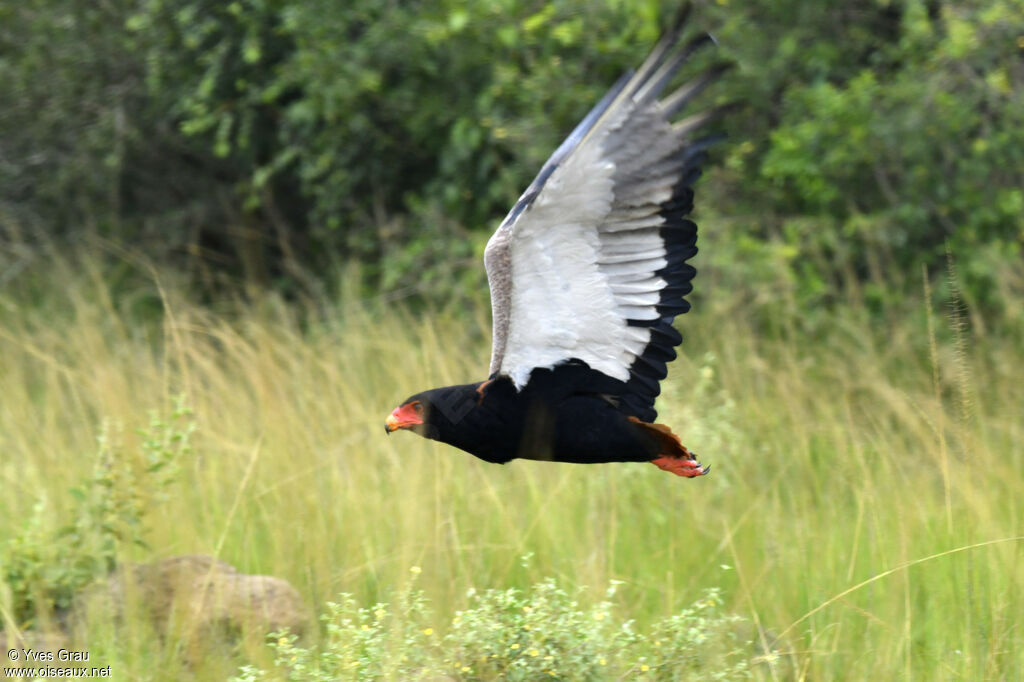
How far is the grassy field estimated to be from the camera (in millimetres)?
3707

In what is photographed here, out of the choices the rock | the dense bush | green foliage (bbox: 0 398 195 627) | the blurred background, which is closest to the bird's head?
the blurred background

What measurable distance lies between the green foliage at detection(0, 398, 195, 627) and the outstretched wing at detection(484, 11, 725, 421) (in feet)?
4.94

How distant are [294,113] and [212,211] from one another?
6.92ft

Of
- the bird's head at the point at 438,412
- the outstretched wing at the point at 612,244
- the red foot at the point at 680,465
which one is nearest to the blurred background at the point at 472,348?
the red foot at the point at 680,465

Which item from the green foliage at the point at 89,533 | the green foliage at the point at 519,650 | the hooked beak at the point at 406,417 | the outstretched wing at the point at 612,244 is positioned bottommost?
the green foliage at the point at 519,650

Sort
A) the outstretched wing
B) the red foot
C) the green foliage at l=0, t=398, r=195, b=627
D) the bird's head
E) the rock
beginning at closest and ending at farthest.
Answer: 1. the outstretched wing
2. the bird's head
3. the red foot
4. the rock
5. the green foliage at l=0, t=398, r=195, b=627

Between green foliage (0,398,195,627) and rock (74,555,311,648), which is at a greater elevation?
green foliage (0,398,195,627)

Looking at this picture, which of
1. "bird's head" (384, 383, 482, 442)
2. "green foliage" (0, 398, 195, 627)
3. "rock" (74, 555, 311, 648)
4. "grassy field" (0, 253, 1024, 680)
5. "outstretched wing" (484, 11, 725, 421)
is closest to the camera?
"outstretched wing" (484, 11, 725, 421)

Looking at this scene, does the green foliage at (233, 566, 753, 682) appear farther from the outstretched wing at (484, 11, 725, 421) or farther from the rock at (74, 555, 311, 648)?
the outstretched wing at (484, 11, 725, 421)

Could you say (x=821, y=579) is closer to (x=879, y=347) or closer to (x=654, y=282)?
(x=654, y=282)

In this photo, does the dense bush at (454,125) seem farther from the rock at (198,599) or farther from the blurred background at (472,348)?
the rock at (198,599)

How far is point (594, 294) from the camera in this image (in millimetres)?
3414

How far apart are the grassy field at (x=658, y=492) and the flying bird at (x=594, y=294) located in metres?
0.60

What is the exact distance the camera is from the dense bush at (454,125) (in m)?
6.41
